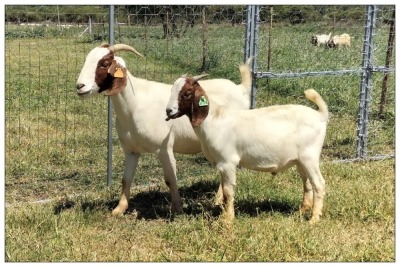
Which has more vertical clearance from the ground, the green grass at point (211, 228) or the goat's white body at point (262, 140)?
the goat's white body at point (262, 140)

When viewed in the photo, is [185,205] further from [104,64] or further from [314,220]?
[104,64]

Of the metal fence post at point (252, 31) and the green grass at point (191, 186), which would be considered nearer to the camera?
the green grass at point (191, 186)

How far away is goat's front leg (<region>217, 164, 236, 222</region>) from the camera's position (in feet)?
15.7

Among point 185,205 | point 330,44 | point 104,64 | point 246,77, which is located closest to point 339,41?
point 330,44

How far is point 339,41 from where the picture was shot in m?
10.1

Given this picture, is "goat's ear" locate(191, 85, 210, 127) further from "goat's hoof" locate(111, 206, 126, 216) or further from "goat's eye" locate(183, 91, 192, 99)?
"goat's hoof" locate(111, 206, 126, 216)

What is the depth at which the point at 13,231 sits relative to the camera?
469 cm

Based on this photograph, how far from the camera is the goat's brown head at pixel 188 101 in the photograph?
4.55 m

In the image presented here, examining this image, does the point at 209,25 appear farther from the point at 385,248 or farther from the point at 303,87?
the point at 385,248

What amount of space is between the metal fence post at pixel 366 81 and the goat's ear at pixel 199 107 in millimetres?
3321

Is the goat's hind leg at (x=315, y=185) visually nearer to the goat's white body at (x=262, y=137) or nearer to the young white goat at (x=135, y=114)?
the goat's white body at (x=262, y=137)

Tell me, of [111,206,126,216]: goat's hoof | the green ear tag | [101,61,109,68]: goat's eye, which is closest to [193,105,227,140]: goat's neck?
the green ear tag

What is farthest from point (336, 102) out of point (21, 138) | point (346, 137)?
point (21, 138)

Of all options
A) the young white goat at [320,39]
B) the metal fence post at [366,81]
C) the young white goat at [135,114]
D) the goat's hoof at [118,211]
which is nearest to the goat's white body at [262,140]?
the young white goat at [135,114]
